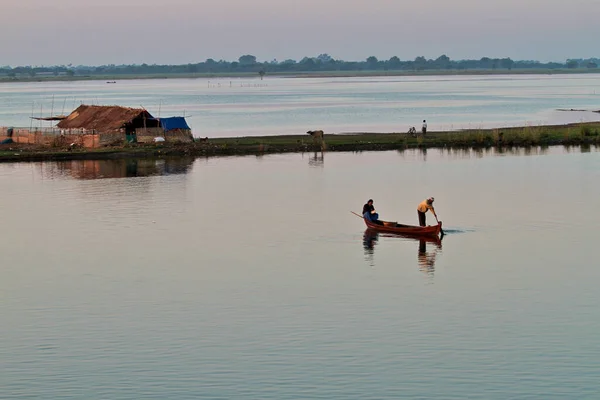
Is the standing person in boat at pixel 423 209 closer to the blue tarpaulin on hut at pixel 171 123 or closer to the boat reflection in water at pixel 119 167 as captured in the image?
the boat reflection in water at pixel 119 167

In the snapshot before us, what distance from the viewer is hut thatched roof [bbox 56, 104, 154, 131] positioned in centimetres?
6438

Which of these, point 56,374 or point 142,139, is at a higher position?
point 142,139

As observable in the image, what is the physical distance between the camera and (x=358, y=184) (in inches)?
2008

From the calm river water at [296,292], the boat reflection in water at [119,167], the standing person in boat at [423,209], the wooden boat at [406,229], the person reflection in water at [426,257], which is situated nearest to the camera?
the calm river water at [296,292]

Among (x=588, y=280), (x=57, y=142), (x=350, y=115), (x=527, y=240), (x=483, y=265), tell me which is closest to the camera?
(x=588, y=280)

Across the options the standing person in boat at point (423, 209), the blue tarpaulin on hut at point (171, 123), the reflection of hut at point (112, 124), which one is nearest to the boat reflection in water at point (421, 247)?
the standing person in boat at point (423, 209)

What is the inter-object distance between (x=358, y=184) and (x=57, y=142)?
21.5 meters

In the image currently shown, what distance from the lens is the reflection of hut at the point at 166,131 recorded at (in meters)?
64.6

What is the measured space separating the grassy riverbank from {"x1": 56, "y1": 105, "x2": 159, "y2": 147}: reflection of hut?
1.35 m

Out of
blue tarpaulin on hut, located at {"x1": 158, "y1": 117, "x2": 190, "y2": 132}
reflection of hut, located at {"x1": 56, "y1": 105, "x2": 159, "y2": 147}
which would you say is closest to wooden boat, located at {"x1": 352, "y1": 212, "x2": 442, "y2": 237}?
blue tarpaulin on hut, located at {"x1": 158, "y1": 117, "x2": 190, "y2": 132}

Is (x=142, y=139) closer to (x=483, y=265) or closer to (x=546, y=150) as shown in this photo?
(x=546, y=150)

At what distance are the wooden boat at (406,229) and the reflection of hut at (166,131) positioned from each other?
29.4 metres

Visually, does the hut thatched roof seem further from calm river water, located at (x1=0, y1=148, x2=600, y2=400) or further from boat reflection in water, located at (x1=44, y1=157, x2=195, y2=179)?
calm river water, located at (x1=0, y1=148, x2=600, y2=400)

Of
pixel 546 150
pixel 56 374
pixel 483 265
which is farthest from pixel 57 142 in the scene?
Answer: pixel 56 374
